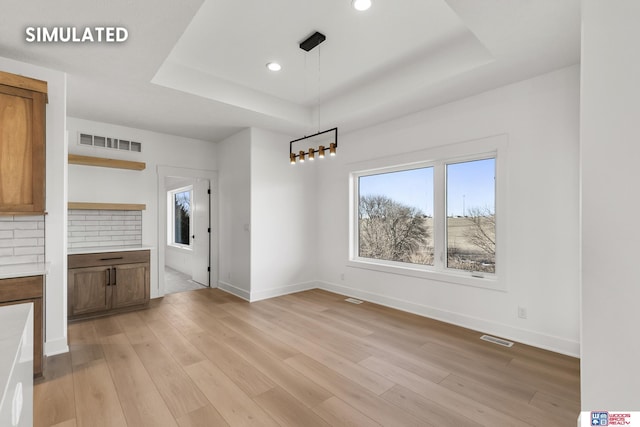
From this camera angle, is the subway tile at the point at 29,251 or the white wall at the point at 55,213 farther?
the white wall at the point at 55,213

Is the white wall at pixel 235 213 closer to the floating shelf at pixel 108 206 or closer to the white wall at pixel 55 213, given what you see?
the floating shelf at pixel 108 206

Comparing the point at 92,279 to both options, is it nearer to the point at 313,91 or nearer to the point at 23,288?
the point at 23,288

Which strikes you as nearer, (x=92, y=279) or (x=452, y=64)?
A: (x=452, y=64)

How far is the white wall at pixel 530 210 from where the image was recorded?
2.83 meters

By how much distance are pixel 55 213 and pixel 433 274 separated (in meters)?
4.22

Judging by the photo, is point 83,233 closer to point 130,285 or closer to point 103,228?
point 103,228

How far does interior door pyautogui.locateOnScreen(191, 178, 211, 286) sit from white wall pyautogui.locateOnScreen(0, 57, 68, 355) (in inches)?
108

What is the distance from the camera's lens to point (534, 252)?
9.98 feet

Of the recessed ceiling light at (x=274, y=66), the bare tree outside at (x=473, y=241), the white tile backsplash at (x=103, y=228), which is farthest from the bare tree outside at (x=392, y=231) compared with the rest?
the white tile backsplash at (x=103, y=228)

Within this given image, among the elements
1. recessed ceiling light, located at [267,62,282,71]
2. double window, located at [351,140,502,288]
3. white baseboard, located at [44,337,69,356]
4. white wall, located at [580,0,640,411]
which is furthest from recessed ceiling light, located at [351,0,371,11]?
white baseboard, located at [44,337,69,356]

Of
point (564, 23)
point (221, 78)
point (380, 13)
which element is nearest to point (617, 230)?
point (564, 23)

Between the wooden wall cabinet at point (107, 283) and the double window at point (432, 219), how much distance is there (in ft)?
10.5

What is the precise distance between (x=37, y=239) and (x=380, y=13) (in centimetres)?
372

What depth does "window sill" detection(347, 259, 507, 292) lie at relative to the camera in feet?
10.9
